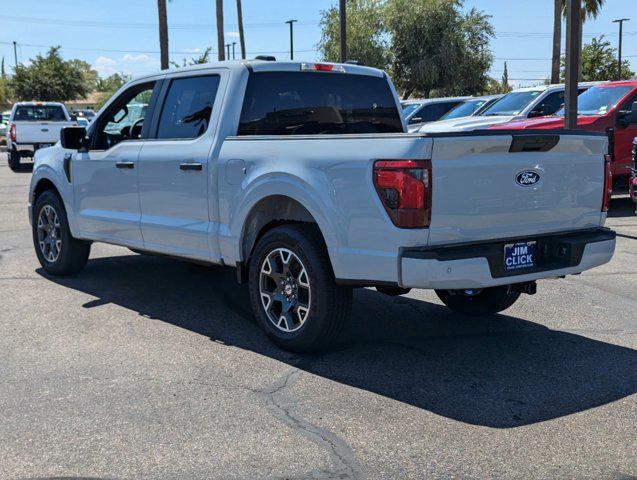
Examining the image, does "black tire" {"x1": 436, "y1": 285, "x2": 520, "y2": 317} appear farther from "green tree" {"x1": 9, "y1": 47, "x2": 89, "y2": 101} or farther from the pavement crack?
"green tree" {"x1": 9, "y1": 47, "x2": 89, "y2": 101}

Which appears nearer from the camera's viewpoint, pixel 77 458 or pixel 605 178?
pixel 77 458

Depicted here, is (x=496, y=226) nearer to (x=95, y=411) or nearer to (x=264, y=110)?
(x=264, y=110)

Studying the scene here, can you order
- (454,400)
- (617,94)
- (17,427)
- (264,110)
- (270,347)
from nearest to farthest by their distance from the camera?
(17,427) < (454,400) < (270,347) < (264,110) < (617,94)

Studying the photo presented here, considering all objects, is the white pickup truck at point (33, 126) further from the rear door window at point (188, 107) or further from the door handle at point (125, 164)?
the rear door window at point (188, 107)

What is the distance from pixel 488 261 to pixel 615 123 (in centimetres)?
910

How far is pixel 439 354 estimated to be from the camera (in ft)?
17.6

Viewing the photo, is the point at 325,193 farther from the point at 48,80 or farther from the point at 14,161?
the point at 48,80

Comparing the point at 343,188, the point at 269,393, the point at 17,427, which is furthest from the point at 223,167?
the point at 17,427

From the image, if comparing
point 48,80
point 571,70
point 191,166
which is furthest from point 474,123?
point 48,80

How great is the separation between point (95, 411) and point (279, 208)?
1839 mm

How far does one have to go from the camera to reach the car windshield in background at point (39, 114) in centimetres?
2426

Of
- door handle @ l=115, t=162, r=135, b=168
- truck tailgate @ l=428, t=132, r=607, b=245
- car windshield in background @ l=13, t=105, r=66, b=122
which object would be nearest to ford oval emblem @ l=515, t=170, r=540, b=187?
truck tailgate @ l=428, t=132, r=607, b=245

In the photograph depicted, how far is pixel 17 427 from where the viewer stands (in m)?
4.11

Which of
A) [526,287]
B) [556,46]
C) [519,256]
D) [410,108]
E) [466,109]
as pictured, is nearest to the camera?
[519,256]
